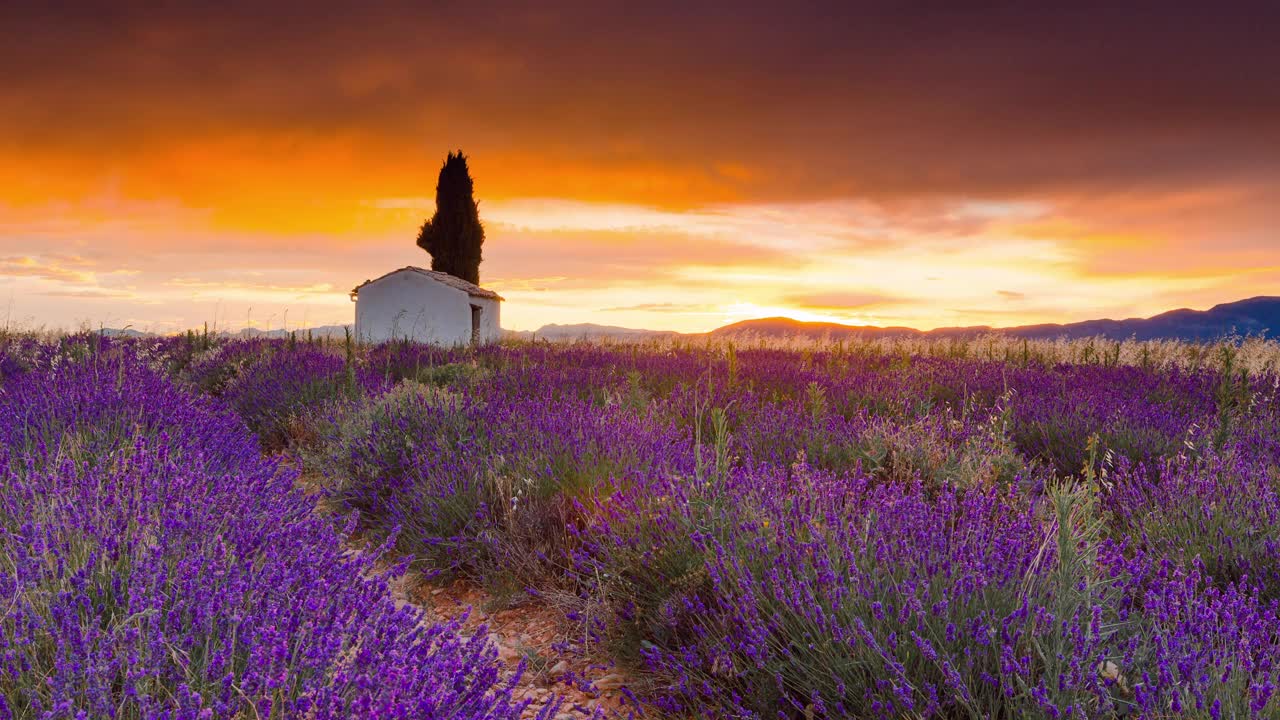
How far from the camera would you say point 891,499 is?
2807mm

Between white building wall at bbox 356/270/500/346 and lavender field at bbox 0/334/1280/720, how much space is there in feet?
59.4

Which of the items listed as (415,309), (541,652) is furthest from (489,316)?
(541,652)

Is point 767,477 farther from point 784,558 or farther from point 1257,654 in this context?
point 1257,654

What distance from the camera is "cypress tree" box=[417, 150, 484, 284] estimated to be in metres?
34.2

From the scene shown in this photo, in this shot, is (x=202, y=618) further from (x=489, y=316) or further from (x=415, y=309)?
(x=489, y=316)

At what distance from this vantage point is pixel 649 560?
2.90 m

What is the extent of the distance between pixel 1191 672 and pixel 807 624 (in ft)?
3.00

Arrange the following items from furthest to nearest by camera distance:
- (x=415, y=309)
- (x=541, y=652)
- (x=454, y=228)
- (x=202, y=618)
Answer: (x=454, y=228)
(x=415, y=309)
(x=541, y=652)
(x=202, y=618)

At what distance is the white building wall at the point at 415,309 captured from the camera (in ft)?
77.7

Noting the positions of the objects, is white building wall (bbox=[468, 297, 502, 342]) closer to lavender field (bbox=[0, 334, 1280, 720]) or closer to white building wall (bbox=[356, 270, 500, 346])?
white building wall (bbox=[356, 270, 500, 346])

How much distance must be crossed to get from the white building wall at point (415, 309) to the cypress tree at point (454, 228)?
30.7 feet

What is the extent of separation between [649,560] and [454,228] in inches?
1312

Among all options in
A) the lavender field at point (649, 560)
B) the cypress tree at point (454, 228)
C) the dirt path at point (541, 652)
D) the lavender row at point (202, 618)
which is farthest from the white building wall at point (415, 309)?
the lavender row at point (202, 618)

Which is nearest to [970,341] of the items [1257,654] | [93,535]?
[1257,654]
